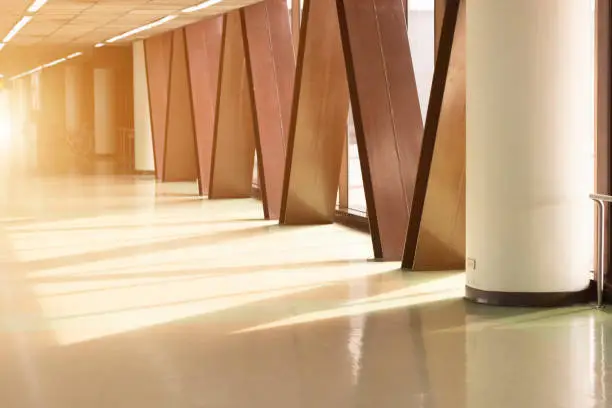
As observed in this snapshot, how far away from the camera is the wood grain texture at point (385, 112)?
12.5m

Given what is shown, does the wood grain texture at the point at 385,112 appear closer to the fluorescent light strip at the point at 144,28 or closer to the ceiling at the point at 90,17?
the ceiling at the point at 90,17

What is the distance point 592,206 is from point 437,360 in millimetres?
2828

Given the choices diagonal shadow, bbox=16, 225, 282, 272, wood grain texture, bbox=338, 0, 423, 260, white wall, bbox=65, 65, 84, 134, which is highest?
white wall, bbox=65, 65, 84, 134

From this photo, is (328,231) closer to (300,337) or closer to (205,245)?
(205,245)

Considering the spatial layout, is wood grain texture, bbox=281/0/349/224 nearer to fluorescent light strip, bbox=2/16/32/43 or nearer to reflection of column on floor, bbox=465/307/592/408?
fluorescent light strip, bbox=2/16/32/43

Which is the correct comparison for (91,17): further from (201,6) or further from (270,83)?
(270,83)

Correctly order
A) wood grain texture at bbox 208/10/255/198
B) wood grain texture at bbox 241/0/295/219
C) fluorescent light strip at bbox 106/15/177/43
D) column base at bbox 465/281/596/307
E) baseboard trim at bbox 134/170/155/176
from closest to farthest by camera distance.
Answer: column base at bbox 465/281/596/307 → wood grain texture at bbox 241/0/295/219 → wood grain texture at bbox 208/10/255/198 → fluorescent light strip at bbox 106/15/177/43 → baseboard trim at bbox 134/170/155/176

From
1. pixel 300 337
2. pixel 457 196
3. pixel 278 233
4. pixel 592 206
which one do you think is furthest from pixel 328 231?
pixel 300 337

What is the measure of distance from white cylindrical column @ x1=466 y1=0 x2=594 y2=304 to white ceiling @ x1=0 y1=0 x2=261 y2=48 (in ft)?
28.7

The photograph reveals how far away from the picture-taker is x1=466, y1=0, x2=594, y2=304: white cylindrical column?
351 inches

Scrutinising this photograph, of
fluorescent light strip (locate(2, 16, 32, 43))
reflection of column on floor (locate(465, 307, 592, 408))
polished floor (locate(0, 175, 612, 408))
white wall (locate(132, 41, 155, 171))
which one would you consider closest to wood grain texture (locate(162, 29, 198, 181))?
white wall (locate(132, 41, 155, 171))

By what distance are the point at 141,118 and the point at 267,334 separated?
22457mm

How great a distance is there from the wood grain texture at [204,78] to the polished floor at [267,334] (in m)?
8.88

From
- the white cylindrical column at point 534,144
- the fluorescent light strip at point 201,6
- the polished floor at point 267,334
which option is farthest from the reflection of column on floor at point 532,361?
the fluorescent light strip at point 201,6
